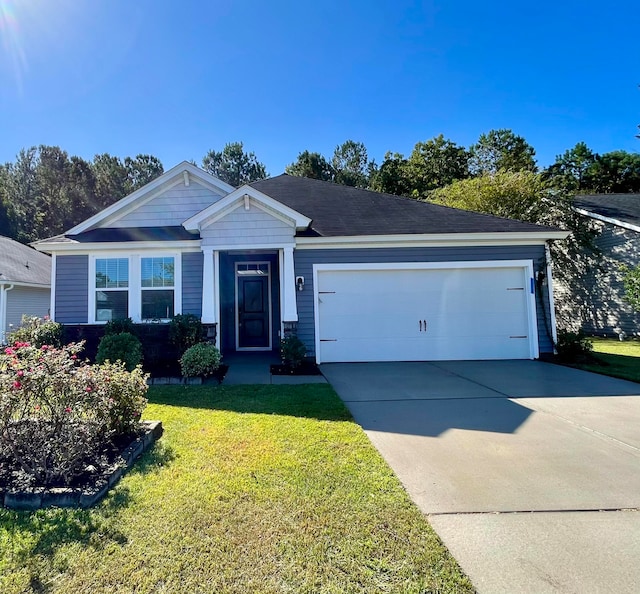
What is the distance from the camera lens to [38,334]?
716cm

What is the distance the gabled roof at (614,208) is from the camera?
12.8m

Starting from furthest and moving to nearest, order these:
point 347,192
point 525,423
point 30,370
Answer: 1. point 347,192
2. point 525,423
3. point 30,370

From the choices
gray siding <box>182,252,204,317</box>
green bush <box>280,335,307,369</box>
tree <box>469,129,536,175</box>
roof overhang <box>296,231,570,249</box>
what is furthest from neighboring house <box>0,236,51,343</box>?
tree <box>469,129,536,175</box>

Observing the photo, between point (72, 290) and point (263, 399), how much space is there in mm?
6424

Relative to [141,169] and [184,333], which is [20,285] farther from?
[141,169]

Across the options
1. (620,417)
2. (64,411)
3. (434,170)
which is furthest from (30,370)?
(434,170)

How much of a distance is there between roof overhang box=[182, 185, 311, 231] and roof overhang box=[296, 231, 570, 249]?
0.58m

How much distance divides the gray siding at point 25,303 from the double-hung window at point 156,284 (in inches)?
292

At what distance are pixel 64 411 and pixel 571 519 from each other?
412 centimetres

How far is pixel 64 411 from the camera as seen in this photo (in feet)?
9.99

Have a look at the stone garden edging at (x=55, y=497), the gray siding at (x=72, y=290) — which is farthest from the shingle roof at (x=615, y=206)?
the gray siding at (x=72, y=290)

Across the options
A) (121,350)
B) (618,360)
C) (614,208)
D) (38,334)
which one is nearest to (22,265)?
(38,334)

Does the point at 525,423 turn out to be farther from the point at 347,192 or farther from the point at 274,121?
the point at 274,121

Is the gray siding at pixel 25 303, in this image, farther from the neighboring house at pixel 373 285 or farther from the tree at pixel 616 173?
the tree at pixel 616 173
